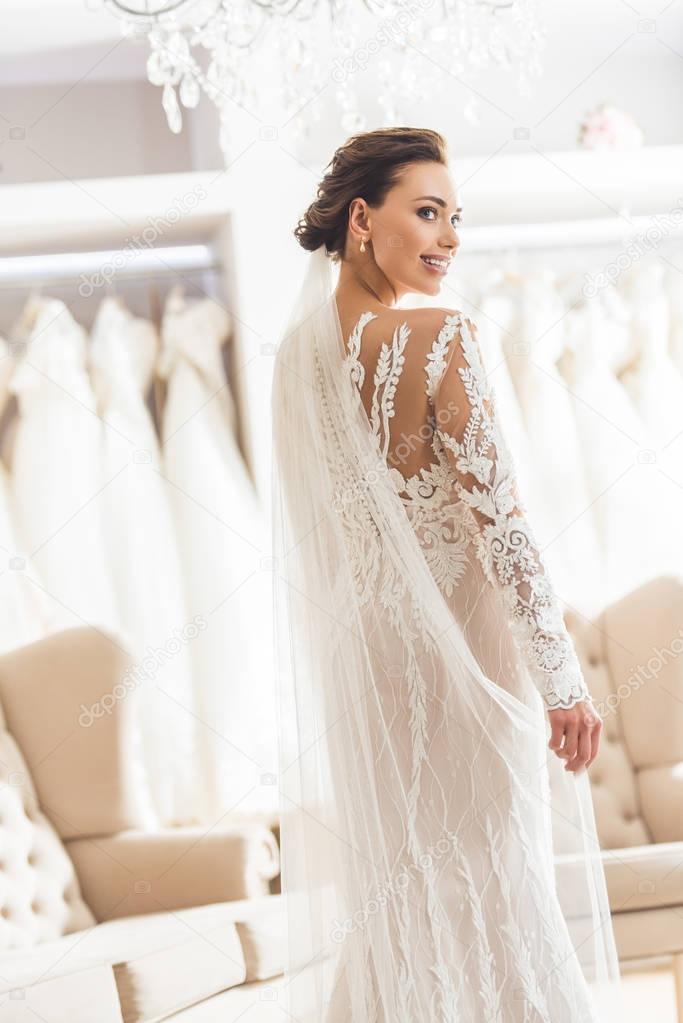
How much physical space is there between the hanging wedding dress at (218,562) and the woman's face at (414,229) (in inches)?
65.5

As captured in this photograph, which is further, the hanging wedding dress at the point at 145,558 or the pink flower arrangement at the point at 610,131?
the pink flower arrangement at the point at 610,131

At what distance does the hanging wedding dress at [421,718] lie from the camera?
1349mm

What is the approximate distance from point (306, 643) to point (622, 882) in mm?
1074

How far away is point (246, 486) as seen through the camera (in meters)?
3.16

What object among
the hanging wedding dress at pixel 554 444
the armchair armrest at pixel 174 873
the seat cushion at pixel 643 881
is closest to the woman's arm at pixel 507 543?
the seat cushion at pixel 643 881

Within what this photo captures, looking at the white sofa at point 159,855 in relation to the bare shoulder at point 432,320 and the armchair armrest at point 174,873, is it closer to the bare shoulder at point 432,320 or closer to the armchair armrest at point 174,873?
the armchair armrest at point 174,873

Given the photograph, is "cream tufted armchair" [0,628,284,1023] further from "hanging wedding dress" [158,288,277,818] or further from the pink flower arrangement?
the pink flower arrangement

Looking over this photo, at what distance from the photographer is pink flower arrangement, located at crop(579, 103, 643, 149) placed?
334 cm

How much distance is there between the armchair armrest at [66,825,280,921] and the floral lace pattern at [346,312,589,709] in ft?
4.51

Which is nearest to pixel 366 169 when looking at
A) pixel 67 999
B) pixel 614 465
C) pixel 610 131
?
pixel 67 999

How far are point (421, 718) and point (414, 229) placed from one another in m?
0.63

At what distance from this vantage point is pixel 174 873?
2.57m

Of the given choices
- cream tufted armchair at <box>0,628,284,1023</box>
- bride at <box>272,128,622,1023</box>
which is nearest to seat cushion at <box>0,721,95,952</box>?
cream tufted armchair at <box>0,628,284,1023</box>

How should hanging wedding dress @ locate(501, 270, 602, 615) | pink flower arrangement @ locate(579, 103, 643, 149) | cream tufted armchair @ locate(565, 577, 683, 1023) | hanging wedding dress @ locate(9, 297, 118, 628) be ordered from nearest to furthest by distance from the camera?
cream tufted armchair @ locate(565, 577, 683, 1023) → hanging wedding dress @ locate(9, 297, 118, 628) → hanging wedding dress @ locate(501, 270, 602, 615) → pink flower arrangement @ locate(579, 103, 643, 149)
